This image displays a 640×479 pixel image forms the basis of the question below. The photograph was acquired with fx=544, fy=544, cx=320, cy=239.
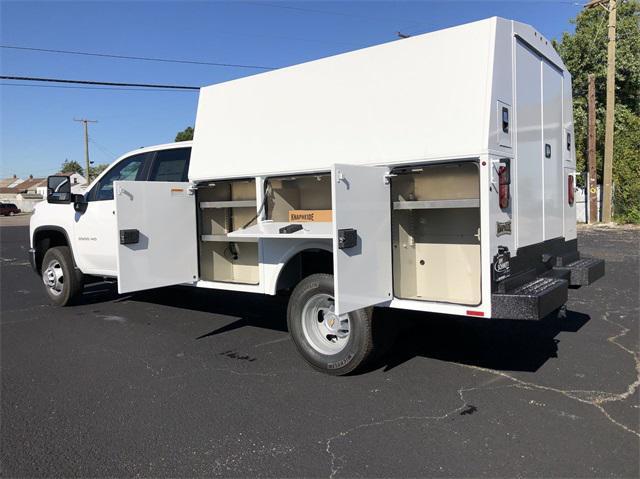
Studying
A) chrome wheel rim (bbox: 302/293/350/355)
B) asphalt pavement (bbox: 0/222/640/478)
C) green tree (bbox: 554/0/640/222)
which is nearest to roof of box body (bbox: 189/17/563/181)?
chrome wheel rim (bbox: 302/293/350/355)

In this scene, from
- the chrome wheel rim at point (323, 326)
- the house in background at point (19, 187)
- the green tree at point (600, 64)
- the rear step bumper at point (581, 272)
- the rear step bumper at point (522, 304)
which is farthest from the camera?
the house in background at point (19, 187)

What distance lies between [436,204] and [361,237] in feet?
2.22

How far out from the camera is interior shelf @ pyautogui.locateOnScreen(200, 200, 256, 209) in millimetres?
5754

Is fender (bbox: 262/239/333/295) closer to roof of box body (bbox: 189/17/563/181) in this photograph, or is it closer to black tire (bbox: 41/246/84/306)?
roof of box body (bbox: 189/17/563/181)

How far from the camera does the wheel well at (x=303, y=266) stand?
5.15 m

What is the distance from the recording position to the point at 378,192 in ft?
14.9

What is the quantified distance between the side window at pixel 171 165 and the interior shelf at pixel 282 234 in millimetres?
1496

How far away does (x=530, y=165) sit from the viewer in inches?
191

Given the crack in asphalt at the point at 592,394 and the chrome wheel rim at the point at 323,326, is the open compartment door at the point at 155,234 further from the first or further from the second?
the crack in asphalt at the point at 592,394

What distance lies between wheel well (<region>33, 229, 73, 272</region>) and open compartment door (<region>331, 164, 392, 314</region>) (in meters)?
5.78

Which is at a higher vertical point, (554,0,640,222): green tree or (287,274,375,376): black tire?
(554,0,640,222): green tree

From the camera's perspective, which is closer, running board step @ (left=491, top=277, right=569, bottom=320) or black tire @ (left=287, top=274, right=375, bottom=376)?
running board step @ (left=491, top=277, right=569, bottom=320)

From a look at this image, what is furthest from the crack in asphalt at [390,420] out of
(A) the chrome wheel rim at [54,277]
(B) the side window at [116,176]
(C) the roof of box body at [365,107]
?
(A) the chrome wheel rim at [54,277]

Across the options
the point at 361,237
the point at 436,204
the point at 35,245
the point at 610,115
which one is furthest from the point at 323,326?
the point at 610,115
